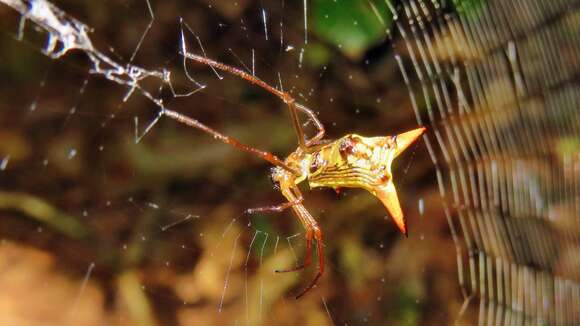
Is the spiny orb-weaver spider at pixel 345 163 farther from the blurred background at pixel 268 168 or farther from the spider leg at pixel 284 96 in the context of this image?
the blurred background at pixel 268 168

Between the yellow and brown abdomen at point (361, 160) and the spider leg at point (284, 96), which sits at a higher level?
the spider leg at point (284, 96)

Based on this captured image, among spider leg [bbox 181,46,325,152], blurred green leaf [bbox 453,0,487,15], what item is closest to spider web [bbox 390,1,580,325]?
blurred green leaf [bbox 453,0,487,15]

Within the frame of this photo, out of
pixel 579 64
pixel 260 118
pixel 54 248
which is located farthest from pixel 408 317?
pixel 54 248

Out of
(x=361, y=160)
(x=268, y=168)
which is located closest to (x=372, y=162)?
(x=361, y=160)

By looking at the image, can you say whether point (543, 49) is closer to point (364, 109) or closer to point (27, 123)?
point (364, 109)

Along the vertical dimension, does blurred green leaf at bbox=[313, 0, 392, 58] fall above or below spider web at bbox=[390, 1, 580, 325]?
above

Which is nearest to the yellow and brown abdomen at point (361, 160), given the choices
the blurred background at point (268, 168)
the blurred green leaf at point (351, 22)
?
the blurred background at point (268, 168)

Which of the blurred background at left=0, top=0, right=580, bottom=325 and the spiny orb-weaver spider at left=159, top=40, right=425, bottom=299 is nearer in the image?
the spiny orb-weaver spider at left=159, top=40, right=425, bottom=299

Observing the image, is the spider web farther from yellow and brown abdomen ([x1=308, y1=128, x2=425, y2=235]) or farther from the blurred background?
yellow and brown abdomen ([x1=308, y1=128, x2=425, y2=235])
